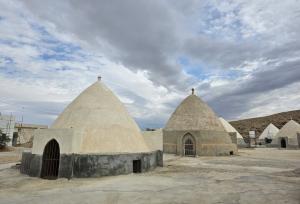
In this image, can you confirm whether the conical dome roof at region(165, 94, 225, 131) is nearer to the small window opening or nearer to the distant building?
the small window opening

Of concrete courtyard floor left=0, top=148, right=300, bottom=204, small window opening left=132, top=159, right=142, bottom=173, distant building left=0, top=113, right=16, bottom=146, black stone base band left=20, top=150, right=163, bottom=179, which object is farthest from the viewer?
distant building left=0, top=113, right=16, bottom=146

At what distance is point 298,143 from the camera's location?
41562 mm

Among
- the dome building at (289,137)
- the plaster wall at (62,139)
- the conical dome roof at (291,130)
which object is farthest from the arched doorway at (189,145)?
the conical dome roof at (291,130)

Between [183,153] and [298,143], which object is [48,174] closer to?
[183,153]

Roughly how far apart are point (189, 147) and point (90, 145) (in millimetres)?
16479

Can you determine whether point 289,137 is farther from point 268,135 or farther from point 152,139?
point 152,139

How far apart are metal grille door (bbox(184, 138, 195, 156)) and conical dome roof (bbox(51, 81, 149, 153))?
12.8m

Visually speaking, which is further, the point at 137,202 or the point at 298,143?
the point at 298,143

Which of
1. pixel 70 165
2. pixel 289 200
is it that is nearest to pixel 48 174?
pixel 70 165

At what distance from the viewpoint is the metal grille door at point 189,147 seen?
26547 mm

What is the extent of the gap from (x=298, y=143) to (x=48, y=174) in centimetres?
4254

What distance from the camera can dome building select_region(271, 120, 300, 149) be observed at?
1644 inches

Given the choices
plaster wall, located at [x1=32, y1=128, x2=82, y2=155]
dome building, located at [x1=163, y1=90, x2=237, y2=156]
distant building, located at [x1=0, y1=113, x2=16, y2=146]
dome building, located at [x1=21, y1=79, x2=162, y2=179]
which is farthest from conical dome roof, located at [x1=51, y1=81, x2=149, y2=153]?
distant building, located at [x1=0, y1=113, x2=16, y2=146]

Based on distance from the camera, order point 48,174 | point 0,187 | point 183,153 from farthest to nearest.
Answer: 1. point 183,153
2. point 48,174
3. point 0,187
